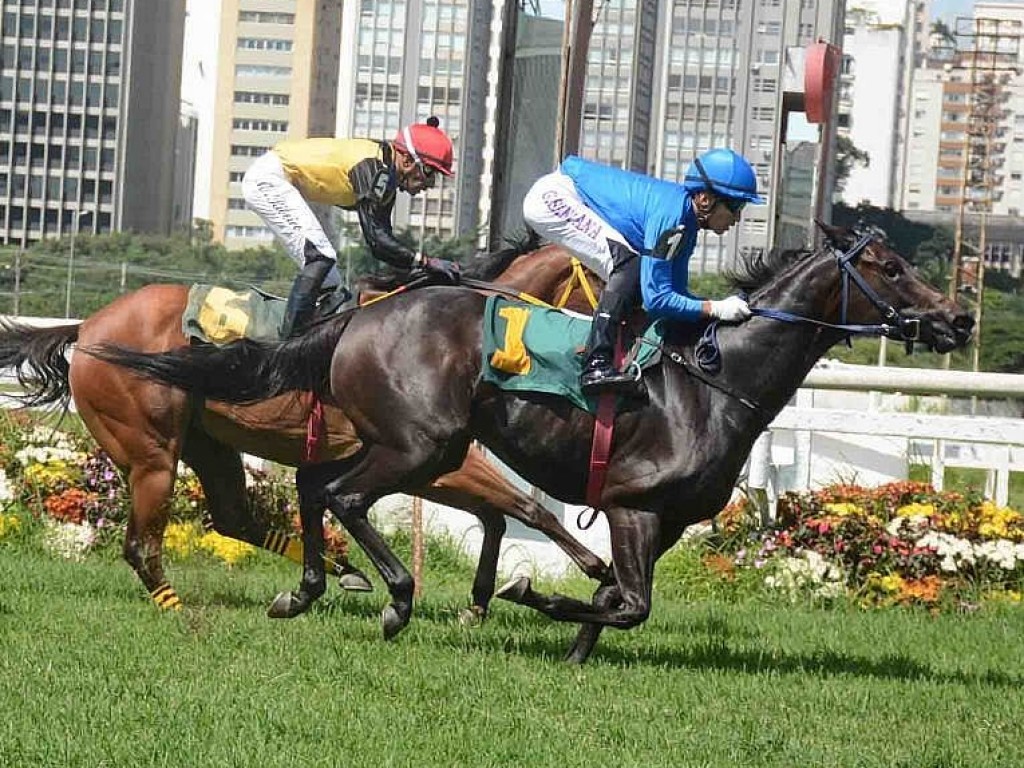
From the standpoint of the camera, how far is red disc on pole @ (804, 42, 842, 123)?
1205 centimetres

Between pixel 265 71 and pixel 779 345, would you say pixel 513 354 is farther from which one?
pixel 265 71

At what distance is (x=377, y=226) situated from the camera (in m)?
6.85

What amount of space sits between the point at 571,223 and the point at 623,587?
52.7 inches

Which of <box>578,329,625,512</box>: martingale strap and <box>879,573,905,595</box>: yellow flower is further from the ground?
<box>578,329,625,512</box>: martingale strap

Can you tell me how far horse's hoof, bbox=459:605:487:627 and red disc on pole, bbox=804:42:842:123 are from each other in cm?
599

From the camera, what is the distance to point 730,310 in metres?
6.29

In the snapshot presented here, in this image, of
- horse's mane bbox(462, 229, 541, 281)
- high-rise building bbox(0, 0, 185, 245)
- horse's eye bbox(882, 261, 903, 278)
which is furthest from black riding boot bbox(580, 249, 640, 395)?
high-rise building bbox(0, 0, 185, 245)

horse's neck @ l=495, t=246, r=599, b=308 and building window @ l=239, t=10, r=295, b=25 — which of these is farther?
building window @ l=239, t=10, r=295, b=25

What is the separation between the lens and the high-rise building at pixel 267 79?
139000 millimetres

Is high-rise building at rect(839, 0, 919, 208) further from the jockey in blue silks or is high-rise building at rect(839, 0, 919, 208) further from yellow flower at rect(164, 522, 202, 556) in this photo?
the jockey in blue silks

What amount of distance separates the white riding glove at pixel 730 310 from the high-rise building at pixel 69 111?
4991 inches

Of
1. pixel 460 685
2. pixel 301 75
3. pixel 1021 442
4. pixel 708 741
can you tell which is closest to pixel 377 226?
pixel 460 685

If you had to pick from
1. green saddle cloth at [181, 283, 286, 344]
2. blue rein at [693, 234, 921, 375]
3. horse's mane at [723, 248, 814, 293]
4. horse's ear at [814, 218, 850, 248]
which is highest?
horse's ear at [814, 218, 850, 248]

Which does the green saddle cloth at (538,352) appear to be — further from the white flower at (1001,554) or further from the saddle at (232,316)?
the white flower at (1001,554)
